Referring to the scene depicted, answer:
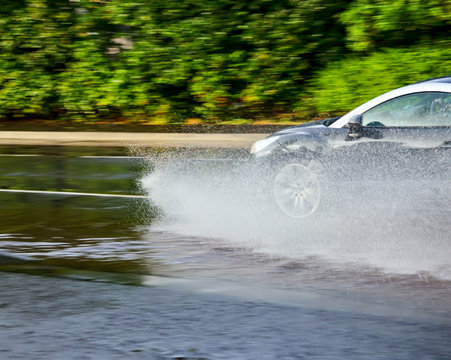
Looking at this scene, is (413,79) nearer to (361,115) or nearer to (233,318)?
(361,115)

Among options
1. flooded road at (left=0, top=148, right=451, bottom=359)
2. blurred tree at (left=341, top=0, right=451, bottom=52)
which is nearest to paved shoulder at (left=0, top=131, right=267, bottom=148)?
blurred tree at (left=341, top=0, right=451, bottom=52)

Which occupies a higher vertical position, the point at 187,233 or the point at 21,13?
the point at 21,13

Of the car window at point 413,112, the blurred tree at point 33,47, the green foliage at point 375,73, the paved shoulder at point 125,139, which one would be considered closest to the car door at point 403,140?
the car window at point 413,112

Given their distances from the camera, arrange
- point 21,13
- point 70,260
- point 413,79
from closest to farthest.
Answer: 1. point 70,260
2. point 413,79
3. point 21,13

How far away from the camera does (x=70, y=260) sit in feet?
28.9

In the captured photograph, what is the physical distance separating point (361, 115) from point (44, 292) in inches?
164

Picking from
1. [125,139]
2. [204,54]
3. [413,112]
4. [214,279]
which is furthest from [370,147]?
[204,54]

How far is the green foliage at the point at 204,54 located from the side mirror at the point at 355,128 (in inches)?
399

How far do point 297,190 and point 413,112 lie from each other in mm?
1512

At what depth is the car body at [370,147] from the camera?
10.1 metres

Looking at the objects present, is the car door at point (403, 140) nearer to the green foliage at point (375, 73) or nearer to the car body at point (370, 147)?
the car body at point (370, 147)

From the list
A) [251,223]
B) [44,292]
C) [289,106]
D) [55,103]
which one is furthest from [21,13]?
[44,292]

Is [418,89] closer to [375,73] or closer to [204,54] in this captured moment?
[375,73]

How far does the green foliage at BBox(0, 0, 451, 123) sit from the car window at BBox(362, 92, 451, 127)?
33.1ft
